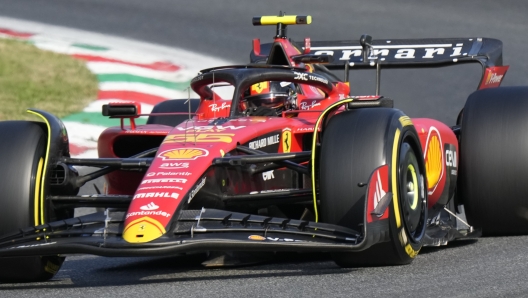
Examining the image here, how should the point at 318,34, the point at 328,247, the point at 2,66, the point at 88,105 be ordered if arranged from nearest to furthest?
the point at 328,247, the point at 88,105, the point at 2,66, the point at 318,34

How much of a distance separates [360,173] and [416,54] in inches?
157

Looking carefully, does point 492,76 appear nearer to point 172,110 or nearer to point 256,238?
point 172,110

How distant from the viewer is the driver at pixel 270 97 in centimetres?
747

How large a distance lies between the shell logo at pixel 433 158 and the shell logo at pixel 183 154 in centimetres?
172

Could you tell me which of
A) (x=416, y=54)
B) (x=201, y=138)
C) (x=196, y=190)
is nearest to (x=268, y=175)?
(x=201, y=138)

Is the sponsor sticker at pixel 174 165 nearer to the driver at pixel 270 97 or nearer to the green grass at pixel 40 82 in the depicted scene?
the driver at pixel 270 97

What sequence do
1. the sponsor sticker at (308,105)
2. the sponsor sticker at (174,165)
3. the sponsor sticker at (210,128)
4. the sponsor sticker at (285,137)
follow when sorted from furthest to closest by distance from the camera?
the sponsor sticker at (308,105)
the sponsor sticker at (285,137)
the sponsor sticker at (210,128)
the sponsor sticker at (174,165)

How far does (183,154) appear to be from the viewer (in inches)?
238

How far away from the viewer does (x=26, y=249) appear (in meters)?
5.50

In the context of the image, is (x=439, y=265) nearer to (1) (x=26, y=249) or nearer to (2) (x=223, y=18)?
(1) (x=26, y=249)

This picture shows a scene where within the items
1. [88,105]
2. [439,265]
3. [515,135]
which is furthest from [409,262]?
[88,105]

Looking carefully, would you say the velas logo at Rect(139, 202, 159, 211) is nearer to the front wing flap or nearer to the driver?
the front wing flap

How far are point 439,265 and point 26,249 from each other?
2.40 m

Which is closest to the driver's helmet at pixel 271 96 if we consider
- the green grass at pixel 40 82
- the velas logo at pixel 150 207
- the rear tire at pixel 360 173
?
the rear tire at pixel 360 173
